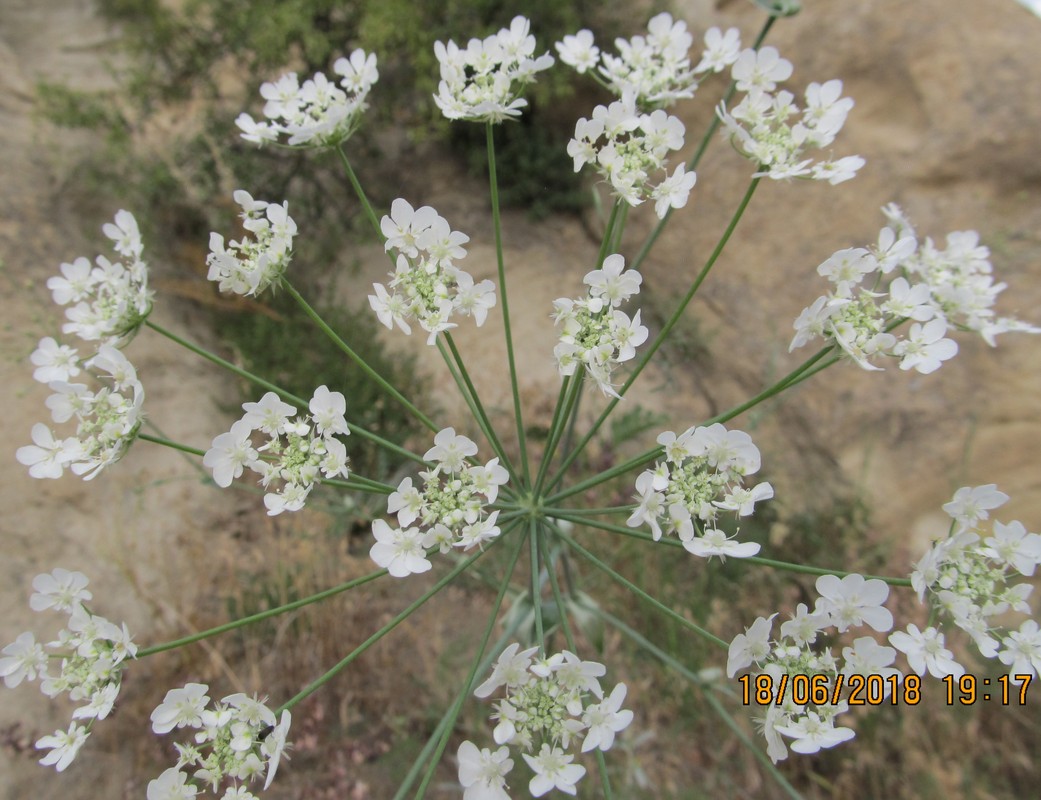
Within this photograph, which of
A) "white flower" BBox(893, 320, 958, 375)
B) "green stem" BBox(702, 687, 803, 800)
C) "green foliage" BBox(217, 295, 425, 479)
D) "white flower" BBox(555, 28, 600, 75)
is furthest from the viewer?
"green foliage" BBox(217, 295, 425, 479)

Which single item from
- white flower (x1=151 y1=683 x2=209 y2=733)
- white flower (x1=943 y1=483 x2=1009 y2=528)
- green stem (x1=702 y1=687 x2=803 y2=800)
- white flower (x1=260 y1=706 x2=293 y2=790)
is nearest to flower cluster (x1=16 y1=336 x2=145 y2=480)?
white flower (x1=151 y1=683 x2=209 y2=733)

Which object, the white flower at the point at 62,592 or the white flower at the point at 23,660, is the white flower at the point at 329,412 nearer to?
the white flower at the point at 62,592

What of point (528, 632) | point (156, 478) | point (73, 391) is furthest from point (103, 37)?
point (528, 632)

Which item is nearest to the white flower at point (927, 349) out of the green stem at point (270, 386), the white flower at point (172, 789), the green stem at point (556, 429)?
the green stem at point (556, 429)

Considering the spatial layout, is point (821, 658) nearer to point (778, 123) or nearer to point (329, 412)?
point (329, 412)

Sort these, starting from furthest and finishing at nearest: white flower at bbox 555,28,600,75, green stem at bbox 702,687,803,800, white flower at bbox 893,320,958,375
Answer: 1. white flower at bbox 555,28,600,75
2. green stem at bbox 702,687,803,800
3. white flower at bbox 893,320,958,375

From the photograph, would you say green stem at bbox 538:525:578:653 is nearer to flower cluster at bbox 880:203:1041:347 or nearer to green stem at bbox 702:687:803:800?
green stem at bbox 702:687:803:800

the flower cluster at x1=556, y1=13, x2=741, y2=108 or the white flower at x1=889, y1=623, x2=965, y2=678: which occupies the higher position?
the flower cluster at x1=556, y1=13, x2=741, y2=108
